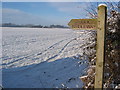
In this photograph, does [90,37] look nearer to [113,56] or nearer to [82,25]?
[113,56]

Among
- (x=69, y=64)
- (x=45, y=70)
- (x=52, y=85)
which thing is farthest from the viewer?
(x=69, y=64)

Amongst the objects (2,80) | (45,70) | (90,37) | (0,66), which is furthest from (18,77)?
(90,37)

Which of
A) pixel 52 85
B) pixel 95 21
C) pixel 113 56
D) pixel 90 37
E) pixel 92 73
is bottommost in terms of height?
pixel 52 85

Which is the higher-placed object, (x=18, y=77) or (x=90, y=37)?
(x=90, y=37)

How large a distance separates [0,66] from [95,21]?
679 cm

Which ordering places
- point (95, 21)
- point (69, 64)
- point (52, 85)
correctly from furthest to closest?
point (69, 64), point (52, 85), point (95, 21)

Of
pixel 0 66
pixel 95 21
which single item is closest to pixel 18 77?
pixel 0 66

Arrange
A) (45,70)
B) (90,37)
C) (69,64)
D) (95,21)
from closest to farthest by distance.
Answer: (95,21) → (90,37) → (45,70) → (69,64)

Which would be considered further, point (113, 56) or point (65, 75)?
point (65, 75)

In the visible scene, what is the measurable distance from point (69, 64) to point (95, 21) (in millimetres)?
5651

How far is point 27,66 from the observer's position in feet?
32.6

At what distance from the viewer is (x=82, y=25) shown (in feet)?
14.4

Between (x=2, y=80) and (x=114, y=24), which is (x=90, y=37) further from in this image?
(x=2, y=80)

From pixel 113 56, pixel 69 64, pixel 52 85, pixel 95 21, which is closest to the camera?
pixel 95 21
